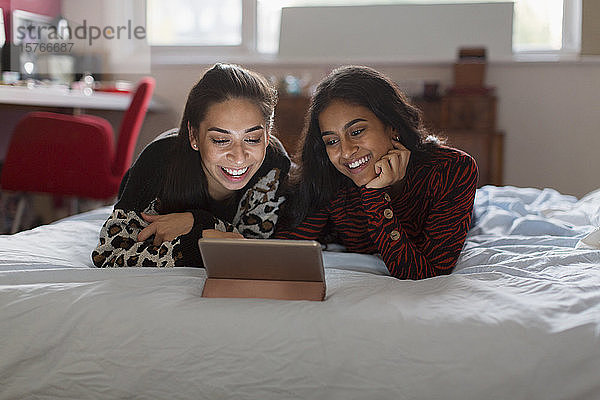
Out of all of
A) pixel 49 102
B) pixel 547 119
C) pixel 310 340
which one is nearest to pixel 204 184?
pixel 310 340

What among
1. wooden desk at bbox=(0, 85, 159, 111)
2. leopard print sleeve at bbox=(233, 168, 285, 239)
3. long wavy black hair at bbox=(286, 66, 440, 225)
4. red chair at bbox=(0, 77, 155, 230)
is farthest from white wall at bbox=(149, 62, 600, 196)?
leopard print sleeve at bbox=(233, 168, 285, 239)

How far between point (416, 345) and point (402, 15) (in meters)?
3.23

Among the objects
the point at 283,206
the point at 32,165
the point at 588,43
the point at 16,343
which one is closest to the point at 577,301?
the point at 283,206

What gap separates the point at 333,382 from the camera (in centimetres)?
95

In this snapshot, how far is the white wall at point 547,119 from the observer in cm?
372

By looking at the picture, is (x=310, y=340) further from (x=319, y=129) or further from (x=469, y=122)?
(x=469, y=122)

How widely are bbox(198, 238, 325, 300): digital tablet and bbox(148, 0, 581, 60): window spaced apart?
3151mm

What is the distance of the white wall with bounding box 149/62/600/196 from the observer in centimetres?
372

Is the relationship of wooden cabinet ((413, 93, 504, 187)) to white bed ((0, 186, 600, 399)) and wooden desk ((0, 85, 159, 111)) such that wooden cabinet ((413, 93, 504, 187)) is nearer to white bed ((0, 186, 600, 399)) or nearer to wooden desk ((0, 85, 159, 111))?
wooden desk ((0, 85, 159, 111))

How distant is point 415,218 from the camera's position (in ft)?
4.92

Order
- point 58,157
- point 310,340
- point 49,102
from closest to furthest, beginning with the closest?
1. point 310,340
2. point 58,157
3. point 49,102

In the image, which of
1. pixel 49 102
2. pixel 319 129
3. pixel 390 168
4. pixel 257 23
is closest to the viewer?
pixel 390 168

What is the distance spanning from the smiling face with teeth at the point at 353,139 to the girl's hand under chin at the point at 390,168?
27 mm

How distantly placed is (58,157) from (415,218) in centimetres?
196
